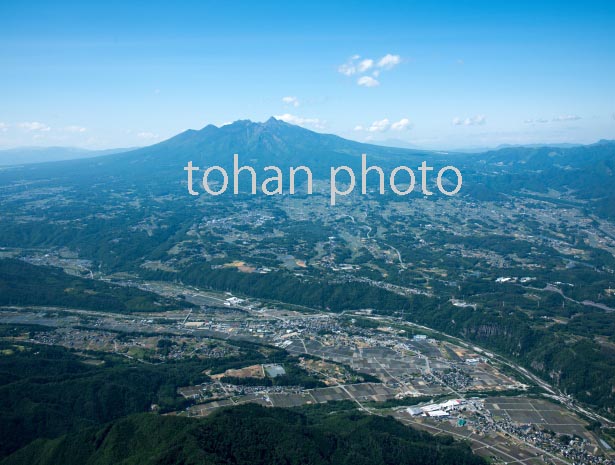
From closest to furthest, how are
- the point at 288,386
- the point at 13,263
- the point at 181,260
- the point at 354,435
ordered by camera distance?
the point at 354,435, the point at 288,386, the point at 13,263, the point at 181,260

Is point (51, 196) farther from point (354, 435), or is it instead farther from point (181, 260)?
point (354, 435)

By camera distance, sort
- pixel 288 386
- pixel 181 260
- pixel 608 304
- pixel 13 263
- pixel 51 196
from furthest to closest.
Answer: pixel 51 196, pixel 181 260, pixel 13 263, pixel 608 304, pixel 288 386

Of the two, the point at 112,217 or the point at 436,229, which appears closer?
the point at 436,229

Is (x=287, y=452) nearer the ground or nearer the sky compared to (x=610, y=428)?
nearer the sky

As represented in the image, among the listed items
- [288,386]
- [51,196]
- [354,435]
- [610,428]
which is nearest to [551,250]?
[610,428]

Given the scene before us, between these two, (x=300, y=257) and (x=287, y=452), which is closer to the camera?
(x=287, y=452)

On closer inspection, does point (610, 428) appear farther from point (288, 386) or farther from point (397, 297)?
point (397, 297)

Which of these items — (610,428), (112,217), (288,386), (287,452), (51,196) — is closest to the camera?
(287,452)

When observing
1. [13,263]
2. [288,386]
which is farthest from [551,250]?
[13,263]

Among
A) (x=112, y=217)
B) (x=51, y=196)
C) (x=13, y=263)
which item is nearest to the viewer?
(x=13, y=263)
